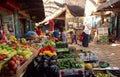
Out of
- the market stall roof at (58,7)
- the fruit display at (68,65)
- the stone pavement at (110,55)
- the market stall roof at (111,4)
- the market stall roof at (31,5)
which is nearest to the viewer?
the fruit display at (68,65)

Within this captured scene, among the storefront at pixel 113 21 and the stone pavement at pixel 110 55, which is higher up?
the storefront at pixel 113 21

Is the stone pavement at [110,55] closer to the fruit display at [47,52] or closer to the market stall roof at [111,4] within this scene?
the market stall roof at [111,4]

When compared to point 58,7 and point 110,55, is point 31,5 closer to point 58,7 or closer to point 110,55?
point 110,55

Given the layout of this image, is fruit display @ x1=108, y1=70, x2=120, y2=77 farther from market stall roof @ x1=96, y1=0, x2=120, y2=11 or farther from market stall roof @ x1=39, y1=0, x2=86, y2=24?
market stall roof @ x1=39, y1=0, x2=86, y2=24

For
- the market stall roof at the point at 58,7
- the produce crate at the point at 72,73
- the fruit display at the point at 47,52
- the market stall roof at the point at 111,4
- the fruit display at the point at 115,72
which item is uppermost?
the market stall roof at the point at 58,7

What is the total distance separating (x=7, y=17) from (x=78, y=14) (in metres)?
26.6

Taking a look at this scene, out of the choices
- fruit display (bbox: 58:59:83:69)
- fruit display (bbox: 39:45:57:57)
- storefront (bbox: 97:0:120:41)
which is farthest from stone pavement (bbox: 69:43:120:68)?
storefront (bbox: 97:0:120:41)

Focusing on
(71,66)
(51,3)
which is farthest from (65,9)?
(71,66)

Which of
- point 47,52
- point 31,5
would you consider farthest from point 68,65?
point 31,5

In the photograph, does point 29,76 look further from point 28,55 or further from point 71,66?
point 71,66

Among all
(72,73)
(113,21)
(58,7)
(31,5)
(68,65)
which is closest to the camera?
(72,73)

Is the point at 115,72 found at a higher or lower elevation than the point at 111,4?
lower

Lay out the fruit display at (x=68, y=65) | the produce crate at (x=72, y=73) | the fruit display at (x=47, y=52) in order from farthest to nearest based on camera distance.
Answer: the fruit display at (x=47, y=52), the fruit display at (x=68, y=65), the produce crate at (x=72, y=73)

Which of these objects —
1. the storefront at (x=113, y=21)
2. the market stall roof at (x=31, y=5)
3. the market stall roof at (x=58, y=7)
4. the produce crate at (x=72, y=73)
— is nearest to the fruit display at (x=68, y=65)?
the produce crate at (x=72, y=73)
